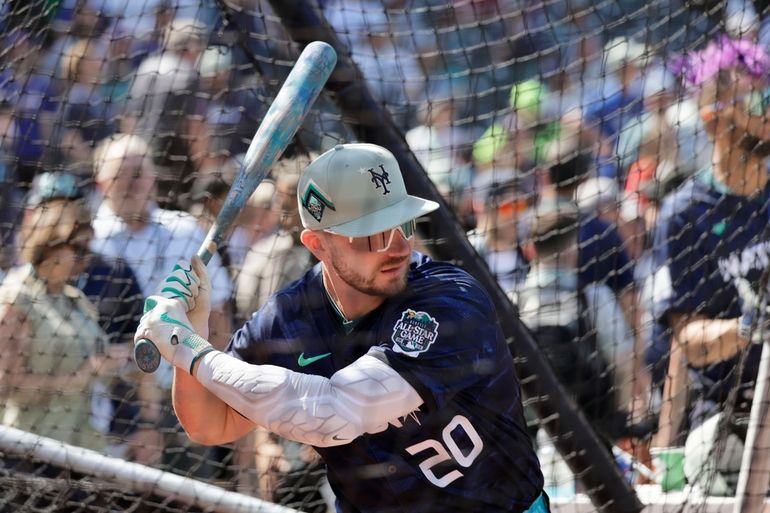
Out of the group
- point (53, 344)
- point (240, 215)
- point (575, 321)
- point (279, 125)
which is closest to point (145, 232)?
point (240, 215)

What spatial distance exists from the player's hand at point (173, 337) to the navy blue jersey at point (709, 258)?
1.58m

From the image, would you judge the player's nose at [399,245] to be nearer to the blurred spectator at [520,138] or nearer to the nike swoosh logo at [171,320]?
the nike swoosh logo at [171,320]

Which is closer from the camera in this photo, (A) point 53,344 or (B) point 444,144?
(B) point 444,144

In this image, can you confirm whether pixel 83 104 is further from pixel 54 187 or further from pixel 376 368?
pixel 376 368

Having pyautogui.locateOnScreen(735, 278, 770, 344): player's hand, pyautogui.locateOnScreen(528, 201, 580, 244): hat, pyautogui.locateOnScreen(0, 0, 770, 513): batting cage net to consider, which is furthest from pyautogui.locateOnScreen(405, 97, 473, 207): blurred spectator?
A: pyautogui.locateOnScreen(735, 278, 770, 344): player's hand

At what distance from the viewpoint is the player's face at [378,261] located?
90.0 inches

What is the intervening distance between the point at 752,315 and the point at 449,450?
1.31 meters

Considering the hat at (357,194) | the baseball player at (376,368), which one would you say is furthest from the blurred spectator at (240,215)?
the hat at (357,194)

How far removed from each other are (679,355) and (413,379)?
1437 millimetres

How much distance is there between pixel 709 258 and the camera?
3.21 metres

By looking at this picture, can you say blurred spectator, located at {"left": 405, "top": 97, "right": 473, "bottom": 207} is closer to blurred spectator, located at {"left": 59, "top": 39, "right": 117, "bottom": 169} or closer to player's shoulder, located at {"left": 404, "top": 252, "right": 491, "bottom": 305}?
player's shoulder, located at {"left": 404, "top": 252, "right": 491, "bottom": 305}

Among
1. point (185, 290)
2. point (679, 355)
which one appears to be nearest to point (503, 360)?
point (185, 290)

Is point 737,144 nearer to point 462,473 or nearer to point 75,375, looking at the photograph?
point 462,473

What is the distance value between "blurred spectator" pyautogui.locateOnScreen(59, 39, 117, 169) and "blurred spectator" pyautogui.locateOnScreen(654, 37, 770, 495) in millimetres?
1831
